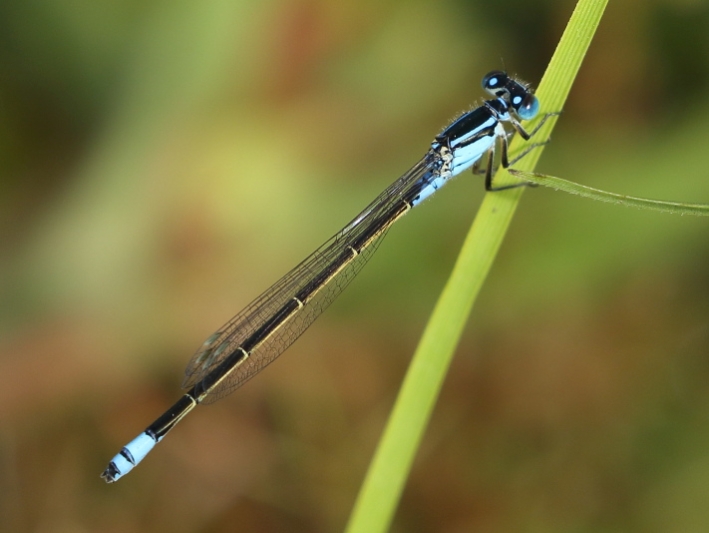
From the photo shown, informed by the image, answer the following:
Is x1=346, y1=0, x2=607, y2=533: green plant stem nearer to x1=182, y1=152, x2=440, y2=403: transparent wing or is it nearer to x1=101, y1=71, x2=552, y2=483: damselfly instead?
x1=101, y1=71, x2=552, y2=483: damselfly

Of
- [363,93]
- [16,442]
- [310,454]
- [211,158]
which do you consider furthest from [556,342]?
[16,442]

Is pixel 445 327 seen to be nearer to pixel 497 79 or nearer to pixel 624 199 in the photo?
pixel 624 199

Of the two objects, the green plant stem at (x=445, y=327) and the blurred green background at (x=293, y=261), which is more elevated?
the blurred green background at (x=293, y=261)

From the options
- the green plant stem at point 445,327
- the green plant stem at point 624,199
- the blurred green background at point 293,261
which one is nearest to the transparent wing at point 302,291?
the blurred green background at point 293,261

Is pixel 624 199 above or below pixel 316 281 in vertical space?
below

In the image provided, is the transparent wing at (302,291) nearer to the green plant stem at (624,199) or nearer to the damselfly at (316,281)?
the damselfly at (316,281)

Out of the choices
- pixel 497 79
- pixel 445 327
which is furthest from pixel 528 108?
pixel 445 327
